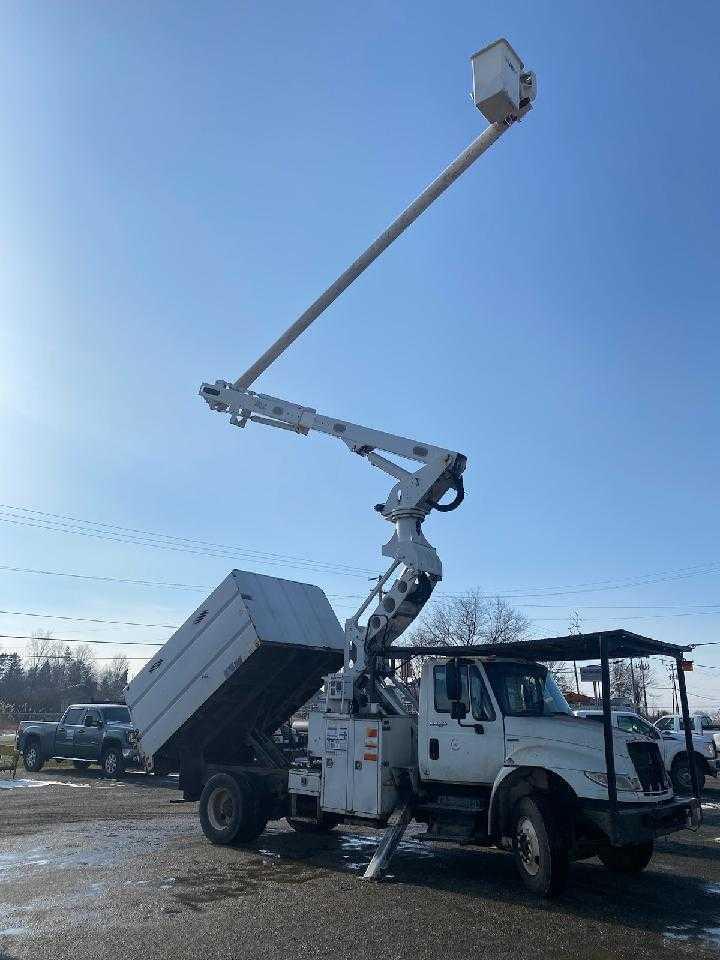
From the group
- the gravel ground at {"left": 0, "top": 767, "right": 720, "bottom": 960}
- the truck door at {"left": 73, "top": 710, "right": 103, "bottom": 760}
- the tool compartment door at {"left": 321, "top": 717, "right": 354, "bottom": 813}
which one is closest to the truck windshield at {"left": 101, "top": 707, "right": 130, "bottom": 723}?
the truck door at {"left": 73, "top": 710, "right": 103, "bottom": 760}

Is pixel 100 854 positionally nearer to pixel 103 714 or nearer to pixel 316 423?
pixel 316 423

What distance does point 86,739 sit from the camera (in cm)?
2130

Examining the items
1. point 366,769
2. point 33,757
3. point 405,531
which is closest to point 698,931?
point 366,769

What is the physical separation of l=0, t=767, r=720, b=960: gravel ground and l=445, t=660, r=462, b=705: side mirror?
79.9 inches

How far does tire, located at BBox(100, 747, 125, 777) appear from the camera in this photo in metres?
20.3

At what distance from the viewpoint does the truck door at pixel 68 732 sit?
2164 cm

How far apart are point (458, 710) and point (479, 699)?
29cm

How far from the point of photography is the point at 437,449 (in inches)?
438

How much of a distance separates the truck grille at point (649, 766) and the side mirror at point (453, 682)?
2010 millimetres

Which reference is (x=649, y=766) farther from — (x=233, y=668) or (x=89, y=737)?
(x=89, y=737)

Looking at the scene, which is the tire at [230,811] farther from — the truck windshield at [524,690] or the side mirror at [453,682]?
the truck windshield at [524,690]

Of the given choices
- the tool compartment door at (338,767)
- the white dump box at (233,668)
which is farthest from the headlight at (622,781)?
the white dump box at (233,668)

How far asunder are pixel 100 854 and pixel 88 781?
11.5 metres

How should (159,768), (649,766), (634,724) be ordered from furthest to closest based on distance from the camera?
(634,724)
(159,768)
(649,766)
